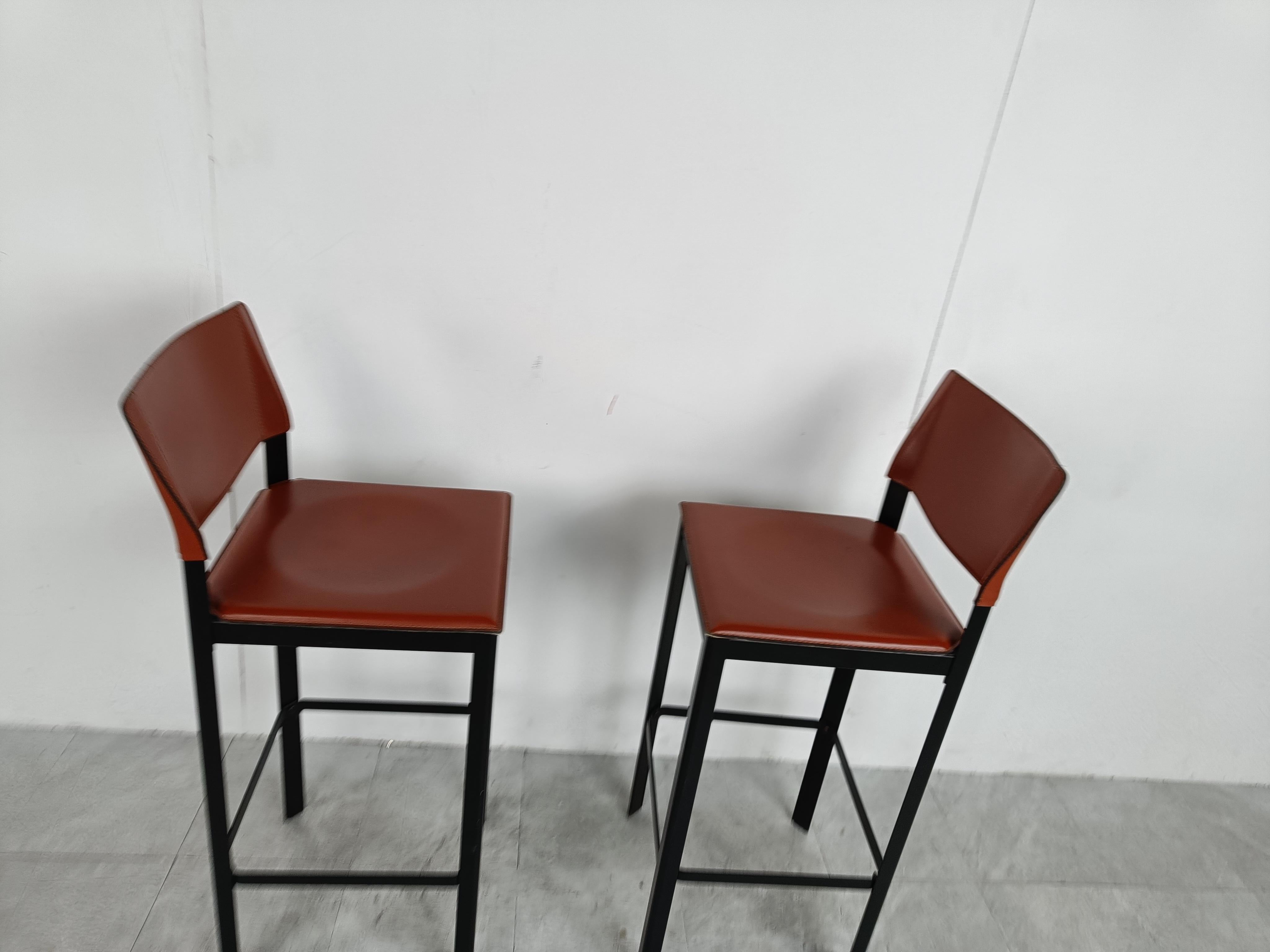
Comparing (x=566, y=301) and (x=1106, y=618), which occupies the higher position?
(x=566, y=301)

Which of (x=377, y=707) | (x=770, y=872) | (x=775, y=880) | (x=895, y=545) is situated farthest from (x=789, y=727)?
(x=377, y=707)

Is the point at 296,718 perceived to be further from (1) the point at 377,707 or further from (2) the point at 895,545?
(2) the point at 895,545

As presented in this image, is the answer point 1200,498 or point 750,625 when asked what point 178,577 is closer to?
point 750,625

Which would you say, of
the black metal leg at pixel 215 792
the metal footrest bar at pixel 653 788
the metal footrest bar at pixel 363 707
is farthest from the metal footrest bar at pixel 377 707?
the metal footrest bar at pixel 653 788

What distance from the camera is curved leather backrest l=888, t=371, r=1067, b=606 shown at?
140 cm

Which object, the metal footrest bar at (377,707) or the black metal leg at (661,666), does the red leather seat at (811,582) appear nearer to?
the black metal leg at (661,666)

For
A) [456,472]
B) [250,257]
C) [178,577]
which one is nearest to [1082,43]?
[456,472]

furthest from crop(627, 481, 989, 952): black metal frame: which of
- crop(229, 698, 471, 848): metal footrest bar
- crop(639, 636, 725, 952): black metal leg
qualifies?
crop(229, 698, 471, 848): metal footrest bar

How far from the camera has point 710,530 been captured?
1.68m

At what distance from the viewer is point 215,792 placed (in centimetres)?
147

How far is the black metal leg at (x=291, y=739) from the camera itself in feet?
5.92

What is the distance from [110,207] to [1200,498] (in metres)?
2.26

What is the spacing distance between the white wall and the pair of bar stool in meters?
0.20

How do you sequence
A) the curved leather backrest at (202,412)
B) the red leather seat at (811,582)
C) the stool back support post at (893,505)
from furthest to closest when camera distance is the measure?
the stool back support post at (893,505), the red leather seat at (811,582), the curved leather backrest at (202,412)
